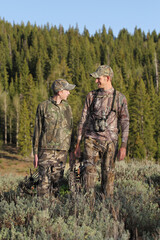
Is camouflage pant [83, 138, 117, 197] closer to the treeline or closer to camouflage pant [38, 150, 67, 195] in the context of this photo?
camouflage pant [38, 150, 67, 195]

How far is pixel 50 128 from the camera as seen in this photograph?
489cm

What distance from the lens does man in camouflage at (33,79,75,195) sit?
484 centimetres

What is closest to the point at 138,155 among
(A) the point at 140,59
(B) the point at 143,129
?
(B) the point at 143,129

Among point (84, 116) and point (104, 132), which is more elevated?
point (84, 116)

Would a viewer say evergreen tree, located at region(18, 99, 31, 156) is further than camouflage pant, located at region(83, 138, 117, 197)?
Yes

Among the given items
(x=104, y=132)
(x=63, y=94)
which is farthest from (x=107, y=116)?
(x=63, y=94)

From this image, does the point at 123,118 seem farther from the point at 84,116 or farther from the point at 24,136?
the point at 24,136

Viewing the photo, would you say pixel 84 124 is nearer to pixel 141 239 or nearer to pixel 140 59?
pixel 141 239

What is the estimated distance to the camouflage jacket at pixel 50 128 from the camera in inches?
192

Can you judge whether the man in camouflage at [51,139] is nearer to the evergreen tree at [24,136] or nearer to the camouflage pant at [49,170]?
the camouflage pant at [49,170]

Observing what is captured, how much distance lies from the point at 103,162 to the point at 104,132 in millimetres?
536

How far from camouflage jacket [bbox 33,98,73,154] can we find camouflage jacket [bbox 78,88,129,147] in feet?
1.20

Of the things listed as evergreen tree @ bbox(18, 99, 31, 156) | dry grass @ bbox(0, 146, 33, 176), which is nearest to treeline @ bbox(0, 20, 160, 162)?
evergreen tree @ bbox(18, 99, 31, 156)

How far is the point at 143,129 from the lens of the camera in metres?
50.7
